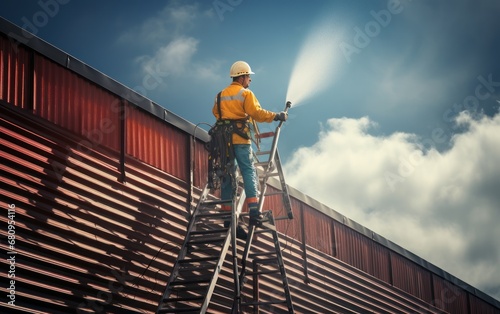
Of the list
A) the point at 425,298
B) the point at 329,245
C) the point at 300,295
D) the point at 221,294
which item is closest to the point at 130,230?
the point at 221,294

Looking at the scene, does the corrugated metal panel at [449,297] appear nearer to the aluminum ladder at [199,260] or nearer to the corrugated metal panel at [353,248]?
the corrugated metal panel at [353,248]

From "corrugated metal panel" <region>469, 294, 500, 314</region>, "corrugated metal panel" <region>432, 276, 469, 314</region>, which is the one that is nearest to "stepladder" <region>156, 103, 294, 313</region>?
"corrugated metal panel" <region>432, 276, 469, 314</region>

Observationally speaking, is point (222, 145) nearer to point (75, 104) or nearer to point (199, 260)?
point (199, 260)

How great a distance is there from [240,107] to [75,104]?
2.63 meters

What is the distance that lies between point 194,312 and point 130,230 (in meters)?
2.76

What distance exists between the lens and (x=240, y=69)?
1133cm

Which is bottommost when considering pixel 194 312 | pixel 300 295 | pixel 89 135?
pixel 194 312

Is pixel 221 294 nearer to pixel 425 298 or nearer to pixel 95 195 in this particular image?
pixel 95 195

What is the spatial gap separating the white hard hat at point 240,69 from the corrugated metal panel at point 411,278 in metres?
11.5

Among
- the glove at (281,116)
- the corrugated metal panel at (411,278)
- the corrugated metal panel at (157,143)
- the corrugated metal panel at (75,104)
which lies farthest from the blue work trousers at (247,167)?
the corrugated metal panel at (411,278)

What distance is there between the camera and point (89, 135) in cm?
1112

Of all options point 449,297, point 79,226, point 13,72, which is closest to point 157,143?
point 79,226

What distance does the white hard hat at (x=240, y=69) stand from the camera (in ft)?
37.1

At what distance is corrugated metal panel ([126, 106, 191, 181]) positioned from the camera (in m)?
12.0
